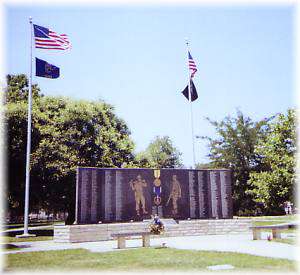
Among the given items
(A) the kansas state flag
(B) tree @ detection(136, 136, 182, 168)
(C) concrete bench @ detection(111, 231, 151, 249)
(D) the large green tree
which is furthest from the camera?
(B) tree @ detection(136, 136, 182, 168)

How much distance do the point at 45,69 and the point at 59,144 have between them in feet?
29.5

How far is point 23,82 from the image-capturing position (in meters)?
38.4

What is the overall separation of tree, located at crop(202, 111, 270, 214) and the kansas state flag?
87.4ft

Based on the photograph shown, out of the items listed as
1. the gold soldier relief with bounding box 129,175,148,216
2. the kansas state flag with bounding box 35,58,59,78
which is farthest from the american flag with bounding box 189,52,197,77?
the kansas state flag with bounding box 35,58,59,78

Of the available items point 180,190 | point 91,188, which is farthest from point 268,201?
point 91,188

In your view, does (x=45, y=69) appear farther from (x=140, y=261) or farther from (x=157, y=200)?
(x=140, y=261)

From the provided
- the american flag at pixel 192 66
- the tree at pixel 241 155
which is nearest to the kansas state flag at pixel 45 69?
the american flag at pixel 192 66

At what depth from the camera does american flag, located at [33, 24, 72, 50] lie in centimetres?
2092

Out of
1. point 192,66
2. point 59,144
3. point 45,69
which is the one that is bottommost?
point 59,144

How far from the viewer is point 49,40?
829 inches

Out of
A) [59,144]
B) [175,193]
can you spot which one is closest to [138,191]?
[175,193]

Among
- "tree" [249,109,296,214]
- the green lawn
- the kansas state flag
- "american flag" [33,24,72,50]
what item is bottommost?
the green lawn

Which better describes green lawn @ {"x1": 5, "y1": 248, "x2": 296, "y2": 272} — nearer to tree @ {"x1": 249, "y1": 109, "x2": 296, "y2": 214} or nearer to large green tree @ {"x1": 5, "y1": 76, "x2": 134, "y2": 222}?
large green tree @ {"x1": 5, "y1": 76, "x2": 134, "y2": 222}

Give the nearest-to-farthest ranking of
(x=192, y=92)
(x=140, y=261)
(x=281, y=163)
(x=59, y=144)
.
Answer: (x=140, y=261) → (x=192, y=92) → (x=281, y=163) → (x=59, y=144)
